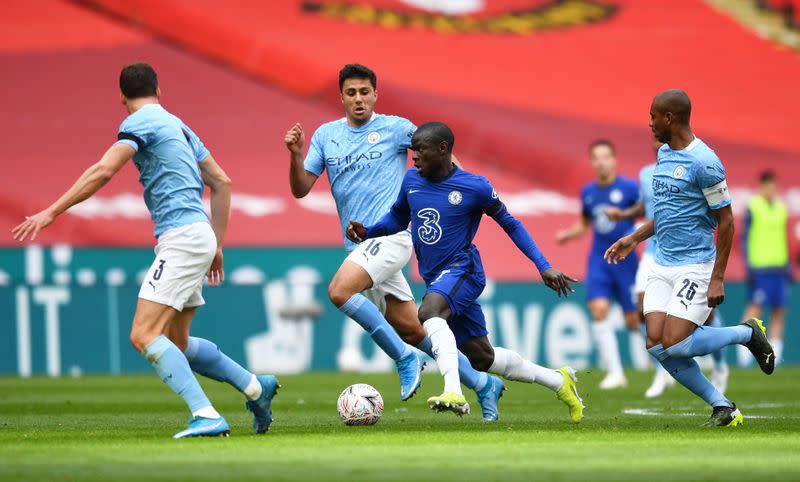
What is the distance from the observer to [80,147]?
21922 mm

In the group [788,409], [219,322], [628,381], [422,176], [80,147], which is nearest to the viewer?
[422,176]

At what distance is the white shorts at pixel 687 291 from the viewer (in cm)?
925

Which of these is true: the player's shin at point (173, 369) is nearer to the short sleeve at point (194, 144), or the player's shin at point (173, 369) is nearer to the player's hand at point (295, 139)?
the short sleeve at point (194, 144)

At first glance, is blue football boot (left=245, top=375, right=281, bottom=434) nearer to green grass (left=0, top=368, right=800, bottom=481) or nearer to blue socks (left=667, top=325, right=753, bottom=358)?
green grass (left=0, top=368, right=800, bottom=481)

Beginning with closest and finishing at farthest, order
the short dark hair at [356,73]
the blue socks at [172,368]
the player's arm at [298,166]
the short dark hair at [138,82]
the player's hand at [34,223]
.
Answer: the player's hand at [34,223], the blue socks at [172,368], the short dark hair at [138,82], the player's arm at [298,166], the short dark hair at [356,73]

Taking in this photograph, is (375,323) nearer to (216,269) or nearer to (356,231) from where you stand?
(356,231)

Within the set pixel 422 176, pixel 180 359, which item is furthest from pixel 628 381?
pixel 180 359

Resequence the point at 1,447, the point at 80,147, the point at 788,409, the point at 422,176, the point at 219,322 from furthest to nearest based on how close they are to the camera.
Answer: the point at 80,147, the point at 219,322, the point at 788,409, the point at 422,176, the point at 1,447

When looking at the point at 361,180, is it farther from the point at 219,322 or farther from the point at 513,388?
the point at 219,322

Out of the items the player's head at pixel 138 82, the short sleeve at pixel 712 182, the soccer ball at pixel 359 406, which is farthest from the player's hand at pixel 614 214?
the player's head at pixel 138 82

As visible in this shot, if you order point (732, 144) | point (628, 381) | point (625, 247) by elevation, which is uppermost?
point (732, 144)

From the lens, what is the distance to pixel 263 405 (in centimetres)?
887

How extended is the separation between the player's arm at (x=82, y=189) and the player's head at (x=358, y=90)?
2.38 metres

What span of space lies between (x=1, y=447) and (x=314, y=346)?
1125 cm
